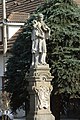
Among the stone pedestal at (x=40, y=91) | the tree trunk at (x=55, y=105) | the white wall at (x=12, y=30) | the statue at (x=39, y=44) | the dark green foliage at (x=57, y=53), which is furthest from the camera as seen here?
the white wall at (x=12, y=30)

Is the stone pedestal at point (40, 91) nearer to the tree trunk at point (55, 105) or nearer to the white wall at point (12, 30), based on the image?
the tree trunk at point (55, 105)

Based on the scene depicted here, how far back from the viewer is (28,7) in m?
41.9

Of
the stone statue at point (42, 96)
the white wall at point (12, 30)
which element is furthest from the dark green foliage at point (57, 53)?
the white wall at point (12, 30)

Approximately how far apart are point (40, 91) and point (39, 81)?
1.33 ft

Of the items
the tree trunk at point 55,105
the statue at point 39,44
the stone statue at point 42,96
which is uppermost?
the statue at point 39,44

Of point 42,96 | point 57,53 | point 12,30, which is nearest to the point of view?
point 42,96

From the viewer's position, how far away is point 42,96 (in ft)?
71.1

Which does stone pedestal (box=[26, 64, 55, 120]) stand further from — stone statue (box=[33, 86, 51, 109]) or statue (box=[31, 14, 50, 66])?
statue (box=[31, 14, 50, 66])

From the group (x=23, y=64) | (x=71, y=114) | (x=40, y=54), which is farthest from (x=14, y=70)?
(x=71, y=114)

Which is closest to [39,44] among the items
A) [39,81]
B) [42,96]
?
[39,81]

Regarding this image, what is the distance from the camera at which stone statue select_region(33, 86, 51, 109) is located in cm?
2161

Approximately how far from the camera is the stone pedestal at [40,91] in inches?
850

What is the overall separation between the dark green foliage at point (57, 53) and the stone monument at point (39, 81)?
4.09 m

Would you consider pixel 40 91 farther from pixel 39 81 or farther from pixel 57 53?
pixel 57 53
